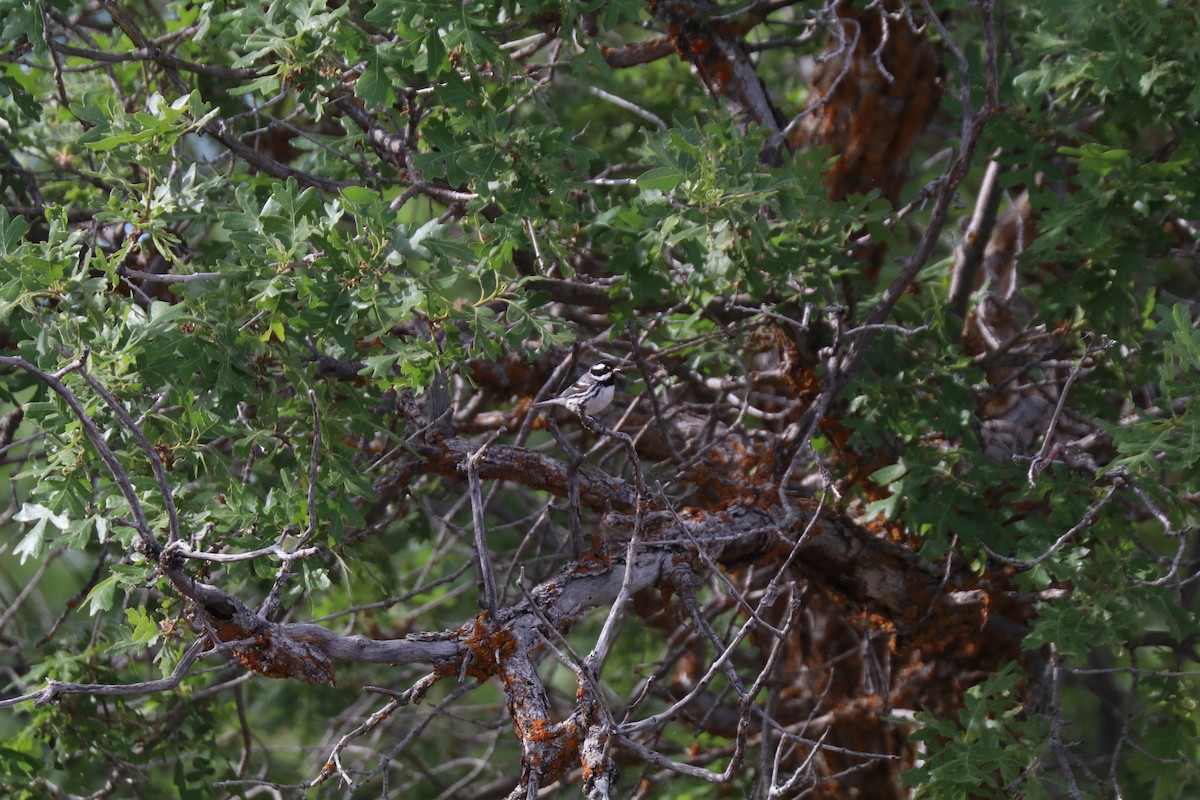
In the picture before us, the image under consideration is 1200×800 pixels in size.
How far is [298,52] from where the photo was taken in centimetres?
325

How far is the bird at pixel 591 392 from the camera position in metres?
4.10

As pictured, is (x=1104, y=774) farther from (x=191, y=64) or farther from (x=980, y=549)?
(x=191, y=64)

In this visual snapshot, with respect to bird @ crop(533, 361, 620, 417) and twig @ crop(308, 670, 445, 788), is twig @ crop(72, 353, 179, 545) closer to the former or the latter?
twig @ crop(308, 670, 445, 788)

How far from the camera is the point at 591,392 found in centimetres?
420

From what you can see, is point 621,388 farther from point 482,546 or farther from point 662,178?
point 482,546

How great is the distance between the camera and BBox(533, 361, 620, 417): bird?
4098 mm

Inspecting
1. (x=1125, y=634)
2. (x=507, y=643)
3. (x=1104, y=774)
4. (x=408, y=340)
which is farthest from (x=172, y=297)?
(x=1104, y=774)

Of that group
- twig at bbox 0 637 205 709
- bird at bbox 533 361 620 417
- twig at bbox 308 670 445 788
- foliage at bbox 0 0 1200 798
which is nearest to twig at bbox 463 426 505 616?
foliage at bbox 0 0 1200 798

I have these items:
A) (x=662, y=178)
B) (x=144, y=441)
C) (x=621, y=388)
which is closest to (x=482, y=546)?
(x=144, y=441)

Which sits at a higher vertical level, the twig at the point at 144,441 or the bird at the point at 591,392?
the twig at the point at 144,441

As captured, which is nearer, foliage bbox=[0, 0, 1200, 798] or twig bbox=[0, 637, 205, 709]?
twig bbox=[0, 637, 205, 709]

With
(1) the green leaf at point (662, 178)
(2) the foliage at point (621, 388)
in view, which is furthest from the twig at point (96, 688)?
(1) the green leaf at point (662, 178)

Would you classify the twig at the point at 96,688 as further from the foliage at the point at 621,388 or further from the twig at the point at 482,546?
the twig at the point at 482,546

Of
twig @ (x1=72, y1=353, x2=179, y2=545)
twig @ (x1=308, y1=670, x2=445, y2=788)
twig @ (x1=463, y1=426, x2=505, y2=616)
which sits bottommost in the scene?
twig @ (x1=308, y1=670, x2=445, y2=788)
